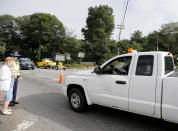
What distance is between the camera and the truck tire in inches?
172

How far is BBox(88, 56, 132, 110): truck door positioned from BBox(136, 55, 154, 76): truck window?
279 millimetres

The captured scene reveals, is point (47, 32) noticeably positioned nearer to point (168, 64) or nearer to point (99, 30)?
point (99, 30)

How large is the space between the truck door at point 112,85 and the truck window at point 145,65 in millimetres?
279

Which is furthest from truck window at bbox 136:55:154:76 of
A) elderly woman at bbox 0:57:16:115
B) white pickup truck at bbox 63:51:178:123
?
elderly woman at bbox 0:57:16:115

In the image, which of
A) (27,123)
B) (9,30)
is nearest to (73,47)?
(9,30)

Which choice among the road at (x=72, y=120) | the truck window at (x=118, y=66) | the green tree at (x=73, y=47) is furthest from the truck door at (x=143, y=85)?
the green tree at (x=73, y=47)

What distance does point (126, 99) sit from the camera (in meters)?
3.42

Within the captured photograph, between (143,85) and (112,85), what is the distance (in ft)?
2.55

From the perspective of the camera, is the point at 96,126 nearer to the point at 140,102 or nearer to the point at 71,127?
the point at 71,127

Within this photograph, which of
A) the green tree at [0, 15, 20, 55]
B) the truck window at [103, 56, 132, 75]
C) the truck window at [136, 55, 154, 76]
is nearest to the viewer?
the truck window at [136, 55, 154, 76]

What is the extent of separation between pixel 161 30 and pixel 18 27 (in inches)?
2024

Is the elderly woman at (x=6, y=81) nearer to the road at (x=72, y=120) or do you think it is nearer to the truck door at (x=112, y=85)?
the road at (x=72, y=120)

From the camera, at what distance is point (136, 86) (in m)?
3.26

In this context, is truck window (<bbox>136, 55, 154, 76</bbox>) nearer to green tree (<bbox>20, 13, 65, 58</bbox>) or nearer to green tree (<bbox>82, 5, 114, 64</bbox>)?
green tree (<bbox>82, 5, 114, 64</bbox>)
